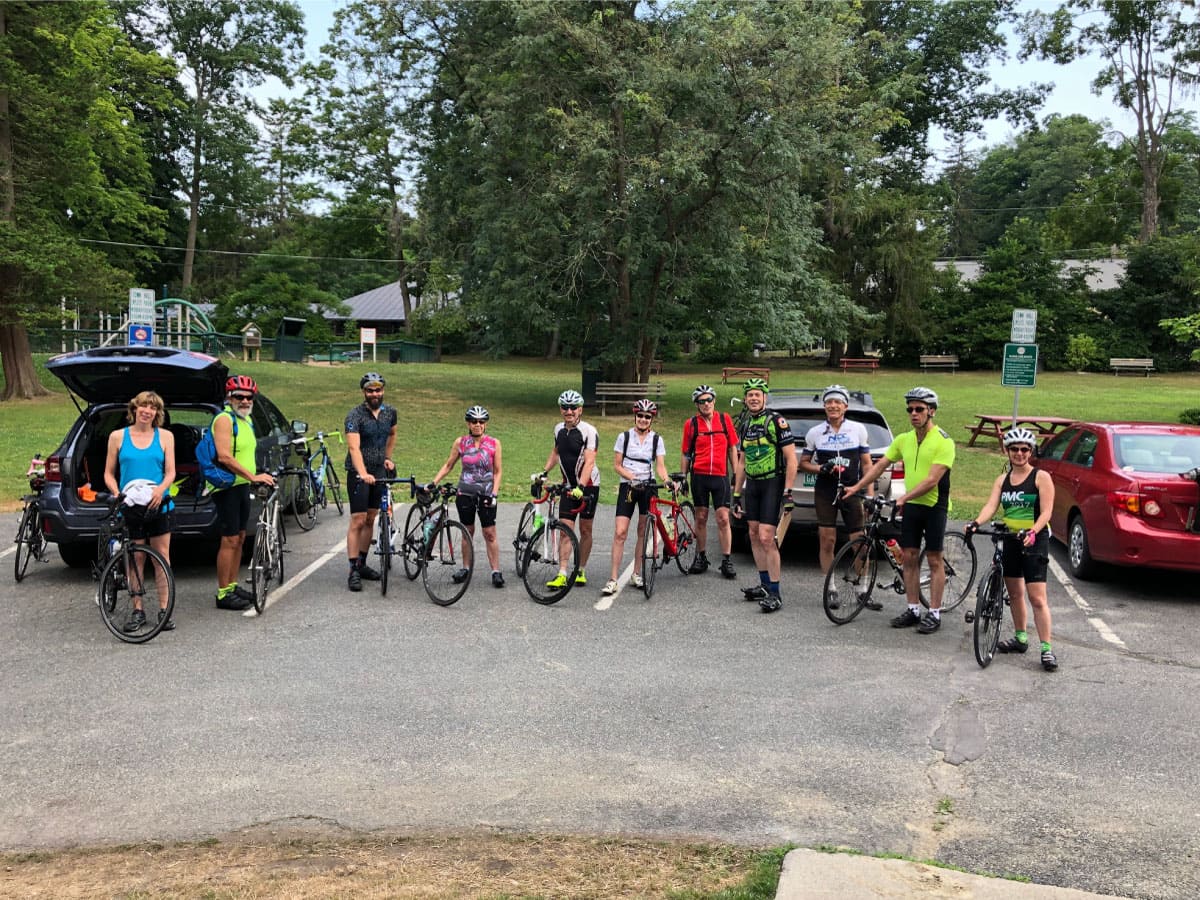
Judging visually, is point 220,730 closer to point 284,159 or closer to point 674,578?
point 674,578

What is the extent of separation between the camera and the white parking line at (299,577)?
7991 millimetres

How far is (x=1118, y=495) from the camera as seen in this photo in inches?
336

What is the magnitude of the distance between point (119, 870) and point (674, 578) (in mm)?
5900

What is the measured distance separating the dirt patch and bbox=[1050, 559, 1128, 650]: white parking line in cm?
467

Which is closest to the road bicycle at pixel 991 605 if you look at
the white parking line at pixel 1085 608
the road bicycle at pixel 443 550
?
the white parking line at pixel 1085 608

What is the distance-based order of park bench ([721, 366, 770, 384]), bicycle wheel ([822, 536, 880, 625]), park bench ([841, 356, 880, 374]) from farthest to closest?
1. park bench ([841, 356, 880, 374])
2. park bench ([721, 366, 770, 384])
3. bicycle wheel ([822, 536, 880, 625])

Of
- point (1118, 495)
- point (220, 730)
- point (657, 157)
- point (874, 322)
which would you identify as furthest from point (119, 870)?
point (874, 322)

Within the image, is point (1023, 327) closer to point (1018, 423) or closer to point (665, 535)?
point (1018, 423)

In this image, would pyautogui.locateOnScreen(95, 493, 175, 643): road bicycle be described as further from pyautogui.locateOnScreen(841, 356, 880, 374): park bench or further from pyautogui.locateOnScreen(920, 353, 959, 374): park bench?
pyautogui.locateOnScreen(920, 353, 959, 374): park bench

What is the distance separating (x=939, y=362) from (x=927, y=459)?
1630 inches

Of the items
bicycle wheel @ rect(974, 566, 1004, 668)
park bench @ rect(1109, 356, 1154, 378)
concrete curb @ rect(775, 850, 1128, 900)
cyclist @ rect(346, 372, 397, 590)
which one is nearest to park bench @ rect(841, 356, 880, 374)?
park bench @ rect(1109, 356, 1154, 378)

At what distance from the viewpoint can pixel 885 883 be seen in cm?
359

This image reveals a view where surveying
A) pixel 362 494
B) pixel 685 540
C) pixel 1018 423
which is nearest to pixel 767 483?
pixel 685 540

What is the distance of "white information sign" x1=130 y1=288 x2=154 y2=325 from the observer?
15734mm
